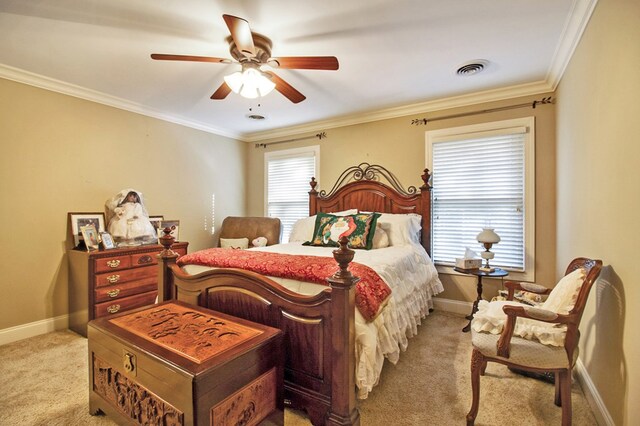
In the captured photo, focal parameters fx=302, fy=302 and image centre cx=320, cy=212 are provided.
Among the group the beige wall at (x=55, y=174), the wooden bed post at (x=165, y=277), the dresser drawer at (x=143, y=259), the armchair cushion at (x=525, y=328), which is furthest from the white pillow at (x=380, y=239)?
the beige wall at (x=55, y=174)

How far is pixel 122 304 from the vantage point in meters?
3.05

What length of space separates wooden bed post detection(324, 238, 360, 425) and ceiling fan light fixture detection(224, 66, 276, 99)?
57.2 inches

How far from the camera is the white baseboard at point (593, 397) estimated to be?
1573 mm

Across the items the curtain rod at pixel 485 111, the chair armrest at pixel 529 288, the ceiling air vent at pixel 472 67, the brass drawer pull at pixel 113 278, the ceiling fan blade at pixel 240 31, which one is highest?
the ceiling air vent at pixel 472 67

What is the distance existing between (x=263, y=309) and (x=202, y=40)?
6.64 ft

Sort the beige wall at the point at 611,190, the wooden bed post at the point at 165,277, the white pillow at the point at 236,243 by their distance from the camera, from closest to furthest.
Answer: the beige wall at the point at 611,190, the wooden bed post at the point at 165,277, the white pillow at the point at 236,243

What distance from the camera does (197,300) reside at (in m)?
2.15

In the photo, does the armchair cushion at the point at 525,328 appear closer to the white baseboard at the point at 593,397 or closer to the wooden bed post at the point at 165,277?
the white baseboard at the point at 593,397

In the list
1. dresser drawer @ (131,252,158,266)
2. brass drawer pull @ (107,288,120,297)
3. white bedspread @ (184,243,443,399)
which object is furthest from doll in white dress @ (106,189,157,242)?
white bedspread @ (184,243,443,399)

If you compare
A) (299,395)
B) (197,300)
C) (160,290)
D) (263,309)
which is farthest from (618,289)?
(160,290)

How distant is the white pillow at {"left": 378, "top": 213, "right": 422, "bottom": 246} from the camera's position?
10.4ft

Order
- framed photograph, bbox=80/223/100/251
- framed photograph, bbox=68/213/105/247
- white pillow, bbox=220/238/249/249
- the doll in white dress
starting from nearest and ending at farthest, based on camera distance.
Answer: framed photograph, bbox=80/223/100/251 → framed photograph, bbox=68/213/105/247 → the doll in white dress → white pillow, bbox=220/238/249/249

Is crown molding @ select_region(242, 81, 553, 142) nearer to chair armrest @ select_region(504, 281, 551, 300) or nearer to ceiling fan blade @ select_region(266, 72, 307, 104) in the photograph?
ceiling fan blade @ select_region(266, 72, 307, 104)

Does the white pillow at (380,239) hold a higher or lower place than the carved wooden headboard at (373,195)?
lower
